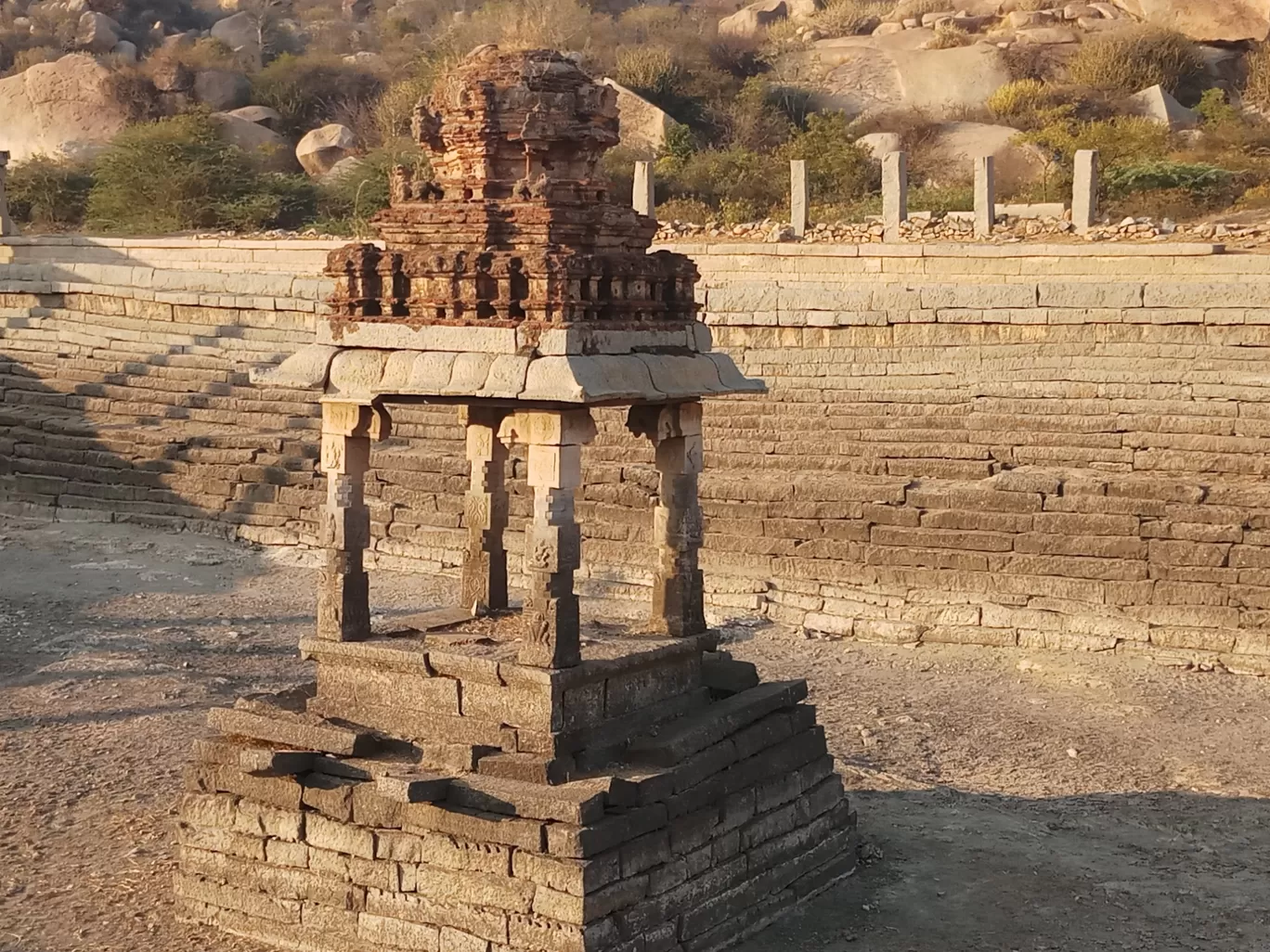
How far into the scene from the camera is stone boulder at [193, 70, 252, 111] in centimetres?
3975

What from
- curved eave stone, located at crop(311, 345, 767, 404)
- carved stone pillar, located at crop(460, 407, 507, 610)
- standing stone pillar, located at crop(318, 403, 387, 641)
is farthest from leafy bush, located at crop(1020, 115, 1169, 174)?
standing stone pillar, located at crop(318, 403, 387, 641)

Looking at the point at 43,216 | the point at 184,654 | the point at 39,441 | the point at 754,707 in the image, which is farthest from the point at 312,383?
Result: the point at 43,216

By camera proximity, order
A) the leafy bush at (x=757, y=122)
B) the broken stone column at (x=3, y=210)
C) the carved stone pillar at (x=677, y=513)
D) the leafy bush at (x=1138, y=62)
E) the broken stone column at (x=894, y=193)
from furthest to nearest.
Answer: the leafy bush at (x=757, y=122) → the leafy bush at (x=1138, y=62) → the broken stone column at (x=3, y=210) → the broken stone column at (x=894, y=193) → the carved stone pillar at (x=677, y=513)

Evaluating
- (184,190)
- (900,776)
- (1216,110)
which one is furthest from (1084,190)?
(184,190)

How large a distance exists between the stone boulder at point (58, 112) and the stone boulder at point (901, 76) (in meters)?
16.2

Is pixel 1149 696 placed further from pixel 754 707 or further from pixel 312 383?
pixel 312 383

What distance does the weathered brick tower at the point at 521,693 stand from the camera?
5926 mm

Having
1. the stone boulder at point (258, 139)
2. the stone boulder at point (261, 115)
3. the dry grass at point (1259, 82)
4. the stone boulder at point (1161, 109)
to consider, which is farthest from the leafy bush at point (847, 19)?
the stone boulder at point (258, 139)

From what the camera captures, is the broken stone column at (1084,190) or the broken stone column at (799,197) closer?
the broken stone column at (1084,190)

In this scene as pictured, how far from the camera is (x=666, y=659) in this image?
6.88 m

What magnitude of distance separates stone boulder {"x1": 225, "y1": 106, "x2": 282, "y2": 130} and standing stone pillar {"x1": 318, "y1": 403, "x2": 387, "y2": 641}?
32692 millimetres

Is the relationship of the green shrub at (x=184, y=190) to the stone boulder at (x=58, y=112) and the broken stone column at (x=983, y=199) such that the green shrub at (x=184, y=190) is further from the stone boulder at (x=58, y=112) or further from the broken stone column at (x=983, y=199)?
the broken stone column at (x=983, y=199)

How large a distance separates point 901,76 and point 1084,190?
1813 centimetres

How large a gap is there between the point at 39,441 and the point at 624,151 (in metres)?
16.8
